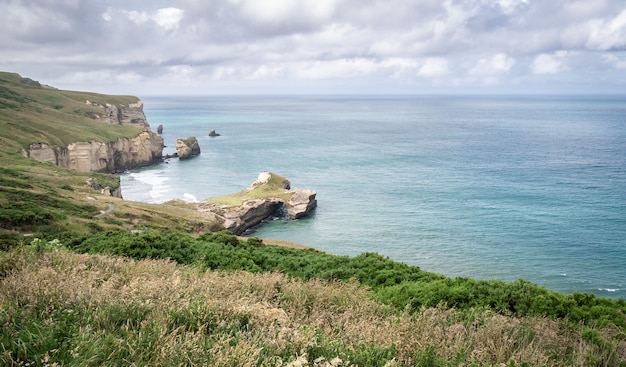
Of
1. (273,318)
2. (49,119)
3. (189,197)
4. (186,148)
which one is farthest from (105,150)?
(273,318)

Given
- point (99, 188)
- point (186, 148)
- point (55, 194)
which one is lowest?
point (99, 188)

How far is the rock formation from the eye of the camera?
4921 inches

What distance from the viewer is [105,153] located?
4003 inches

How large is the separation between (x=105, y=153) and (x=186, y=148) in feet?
88.0

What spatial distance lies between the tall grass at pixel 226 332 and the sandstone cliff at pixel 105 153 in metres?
85.6

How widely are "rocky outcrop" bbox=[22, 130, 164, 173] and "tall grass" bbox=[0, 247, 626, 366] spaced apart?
85374 mm

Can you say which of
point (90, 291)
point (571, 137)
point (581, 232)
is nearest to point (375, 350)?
point (90, 291)

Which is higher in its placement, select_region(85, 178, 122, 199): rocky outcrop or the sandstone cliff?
the sandstone cliff

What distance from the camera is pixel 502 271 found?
47.8 m

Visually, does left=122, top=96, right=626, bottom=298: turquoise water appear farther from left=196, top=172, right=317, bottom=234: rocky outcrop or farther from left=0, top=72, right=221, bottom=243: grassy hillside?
left=0, top=72, right=221, bottom=243: grassy hillside

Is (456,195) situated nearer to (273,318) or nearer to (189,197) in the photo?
(189,197)

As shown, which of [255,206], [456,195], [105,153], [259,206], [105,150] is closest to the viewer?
[255,206]

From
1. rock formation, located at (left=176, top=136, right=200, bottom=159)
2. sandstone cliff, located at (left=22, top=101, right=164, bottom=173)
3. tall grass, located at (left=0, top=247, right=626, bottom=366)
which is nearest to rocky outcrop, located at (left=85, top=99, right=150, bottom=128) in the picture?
sandstone cliff, located at (left=22, top=101, right=164, bottom=173)

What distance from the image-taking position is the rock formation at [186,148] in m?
125
